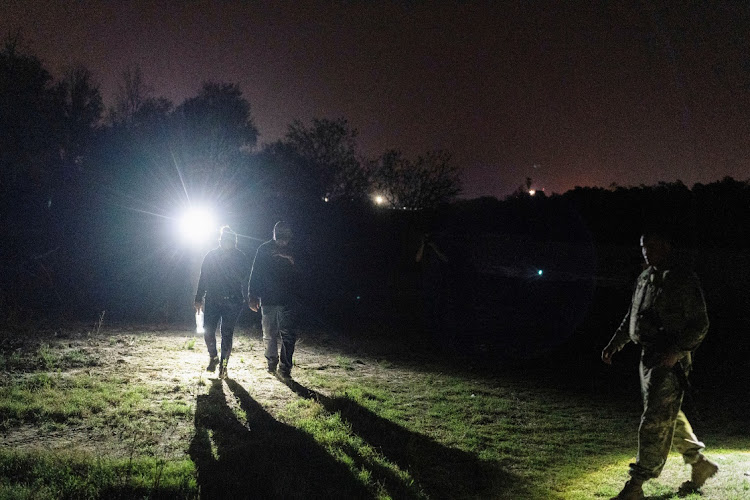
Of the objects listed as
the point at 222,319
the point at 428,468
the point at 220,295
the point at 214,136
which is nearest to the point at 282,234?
the point at 220,295

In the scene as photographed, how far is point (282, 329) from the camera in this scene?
7.25 metres

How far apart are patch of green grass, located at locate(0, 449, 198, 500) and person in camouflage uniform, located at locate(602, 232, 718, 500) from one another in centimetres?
337

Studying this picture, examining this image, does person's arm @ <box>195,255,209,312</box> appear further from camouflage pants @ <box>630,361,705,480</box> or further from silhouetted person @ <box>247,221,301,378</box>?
camouflage pants @ <box>630,361,705,480</box>

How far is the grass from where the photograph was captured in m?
3.99

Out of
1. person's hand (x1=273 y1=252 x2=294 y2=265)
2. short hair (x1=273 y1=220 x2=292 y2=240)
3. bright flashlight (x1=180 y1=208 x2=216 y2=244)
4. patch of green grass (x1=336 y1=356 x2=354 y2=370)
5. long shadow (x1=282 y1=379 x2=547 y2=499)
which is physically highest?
bright flashlight (x1=180 y1=208 x2=216 y2=244)

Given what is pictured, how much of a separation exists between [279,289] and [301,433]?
8.17 feet

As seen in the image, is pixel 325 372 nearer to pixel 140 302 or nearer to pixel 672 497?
pixel 672 497

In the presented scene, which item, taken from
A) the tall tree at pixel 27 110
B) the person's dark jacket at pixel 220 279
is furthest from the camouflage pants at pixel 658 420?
the tall tree at pixel 27 110

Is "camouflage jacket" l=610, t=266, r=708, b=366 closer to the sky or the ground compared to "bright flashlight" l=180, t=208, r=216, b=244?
closer to the ground

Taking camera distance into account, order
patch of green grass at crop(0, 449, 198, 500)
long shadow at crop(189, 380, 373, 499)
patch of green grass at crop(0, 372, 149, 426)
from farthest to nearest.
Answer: patch of green grass at crop(0, 372, 149, 426) → long shadow at crop(189, 380, 373, 499) → patch of green grass at crop(0, 449, 198, 500)

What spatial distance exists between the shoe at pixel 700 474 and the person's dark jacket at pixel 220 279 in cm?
574

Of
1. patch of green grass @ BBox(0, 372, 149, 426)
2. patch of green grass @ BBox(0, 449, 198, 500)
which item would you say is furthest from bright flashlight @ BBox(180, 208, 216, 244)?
patch of green grass @ BBox(0, 449, 198, 500)

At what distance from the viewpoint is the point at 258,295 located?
24.2 ft

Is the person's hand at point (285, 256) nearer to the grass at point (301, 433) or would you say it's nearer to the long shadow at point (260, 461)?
the grass at point (301, 433)
